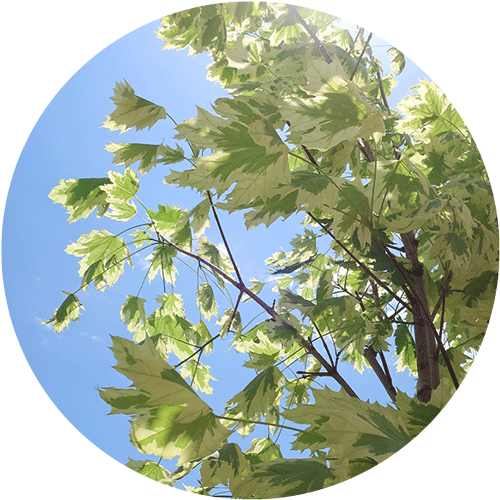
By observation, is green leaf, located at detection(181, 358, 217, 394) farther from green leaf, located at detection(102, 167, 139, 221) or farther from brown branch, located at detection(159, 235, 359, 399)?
green leaf, located at detection(102, 167, 139, 221)

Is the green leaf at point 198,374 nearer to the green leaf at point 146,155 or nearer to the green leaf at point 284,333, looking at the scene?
the green leaf at point 284,333

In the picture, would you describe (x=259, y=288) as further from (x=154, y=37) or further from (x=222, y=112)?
(x=154, y=37)

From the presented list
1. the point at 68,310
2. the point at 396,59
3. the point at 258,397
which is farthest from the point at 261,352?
the point at 396,59

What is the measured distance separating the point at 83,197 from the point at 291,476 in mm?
458

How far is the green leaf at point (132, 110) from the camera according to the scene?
19.6 inches

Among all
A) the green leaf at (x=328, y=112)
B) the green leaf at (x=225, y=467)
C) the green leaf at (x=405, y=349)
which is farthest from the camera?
the green leaf at (x=405, y=349)

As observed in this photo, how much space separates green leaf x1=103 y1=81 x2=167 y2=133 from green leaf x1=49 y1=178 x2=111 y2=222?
0.39 ft

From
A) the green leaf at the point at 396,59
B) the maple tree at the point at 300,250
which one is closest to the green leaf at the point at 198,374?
the maple tree at the point at 300,250

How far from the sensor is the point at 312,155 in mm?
439

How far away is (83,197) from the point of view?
1.96 ft

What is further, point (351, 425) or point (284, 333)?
point (284, 333)

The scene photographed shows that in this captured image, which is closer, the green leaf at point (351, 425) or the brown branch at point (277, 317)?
the green leaf at point (351, 425)

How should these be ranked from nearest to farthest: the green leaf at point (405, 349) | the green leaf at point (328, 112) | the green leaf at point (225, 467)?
the green leaf at point (328, 112) < the green leaf at point (225, 467) < the green leaf at point (405, 349)

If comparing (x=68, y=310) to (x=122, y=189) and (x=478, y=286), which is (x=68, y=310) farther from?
(x=478, y=286)
